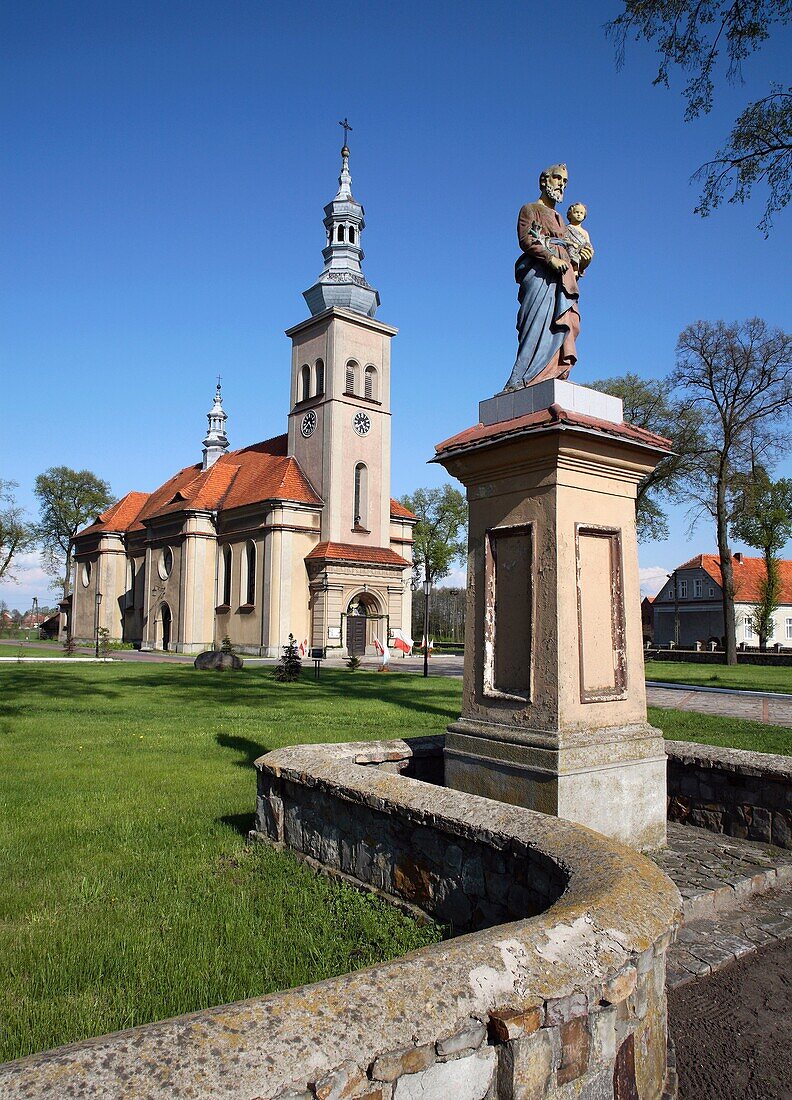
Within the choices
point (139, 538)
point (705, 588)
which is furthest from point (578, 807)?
Answer: point (705, 588)

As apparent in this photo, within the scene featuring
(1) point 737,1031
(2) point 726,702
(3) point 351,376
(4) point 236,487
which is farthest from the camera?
(4) point 236,487

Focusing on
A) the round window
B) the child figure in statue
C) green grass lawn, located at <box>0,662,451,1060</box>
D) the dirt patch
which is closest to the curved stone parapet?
the dirt patch

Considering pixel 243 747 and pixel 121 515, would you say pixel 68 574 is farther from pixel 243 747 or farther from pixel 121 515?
pixel 243 747

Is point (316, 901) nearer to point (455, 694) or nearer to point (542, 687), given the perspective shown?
point (542, 687)

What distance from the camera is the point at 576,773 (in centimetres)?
482

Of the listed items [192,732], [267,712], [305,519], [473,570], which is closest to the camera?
[473,570]

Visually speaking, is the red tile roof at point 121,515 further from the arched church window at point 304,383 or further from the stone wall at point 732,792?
the stone wall at point 732,792

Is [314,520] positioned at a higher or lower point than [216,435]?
lower

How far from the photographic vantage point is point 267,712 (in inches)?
576

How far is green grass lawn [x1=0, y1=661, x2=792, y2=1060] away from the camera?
3.38 m

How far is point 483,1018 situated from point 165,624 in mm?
46339

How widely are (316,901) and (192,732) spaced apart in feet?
25.4

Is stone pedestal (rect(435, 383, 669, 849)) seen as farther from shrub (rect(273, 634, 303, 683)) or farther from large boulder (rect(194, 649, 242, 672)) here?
large boulder (rect(194, 649, 242, 672))

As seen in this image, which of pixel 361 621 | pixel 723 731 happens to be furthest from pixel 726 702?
pixel 361 621
